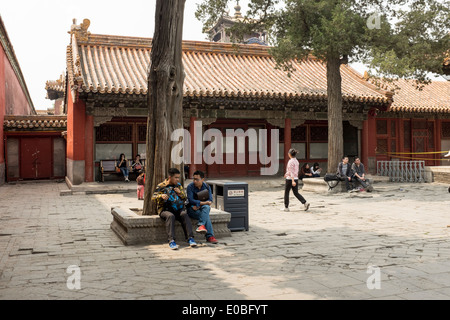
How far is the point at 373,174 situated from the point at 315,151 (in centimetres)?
258

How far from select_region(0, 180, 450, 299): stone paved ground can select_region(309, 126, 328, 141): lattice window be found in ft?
31.0

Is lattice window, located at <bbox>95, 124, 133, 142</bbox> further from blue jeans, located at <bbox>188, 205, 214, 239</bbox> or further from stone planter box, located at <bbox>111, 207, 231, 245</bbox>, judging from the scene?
blue jeans, located at <bbox>188, 205, 214, 239</bbox>

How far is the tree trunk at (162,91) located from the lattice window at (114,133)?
1019cm

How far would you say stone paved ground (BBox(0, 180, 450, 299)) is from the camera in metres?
3.94

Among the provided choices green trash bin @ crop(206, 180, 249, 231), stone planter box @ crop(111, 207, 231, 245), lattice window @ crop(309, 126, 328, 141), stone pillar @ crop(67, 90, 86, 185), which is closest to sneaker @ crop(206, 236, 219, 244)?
stone planter box @ crop(111, 207, 231, 245)

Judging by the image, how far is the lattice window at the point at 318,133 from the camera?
61.2 ft

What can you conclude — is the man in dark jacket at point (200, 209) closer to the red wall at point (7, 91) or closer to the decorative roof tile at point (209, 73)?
the decorative roof tile at point (209, 73)

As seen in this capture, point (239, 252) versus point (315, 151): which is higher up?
point (315, 151)

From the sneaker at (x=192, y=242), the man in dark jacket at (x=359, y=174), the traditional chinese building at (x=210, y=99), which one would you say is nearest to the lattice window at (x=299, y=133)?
the traditional chinese building at (x=210, y=99)

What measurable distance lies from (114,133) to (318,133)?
8.60m

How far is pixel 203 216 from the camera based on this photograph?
6.30 m

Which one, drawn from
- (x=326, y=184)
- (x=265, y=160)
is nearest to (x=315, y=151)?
(x=265, y=160)

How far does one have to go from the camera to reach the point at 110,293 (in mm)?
3895
